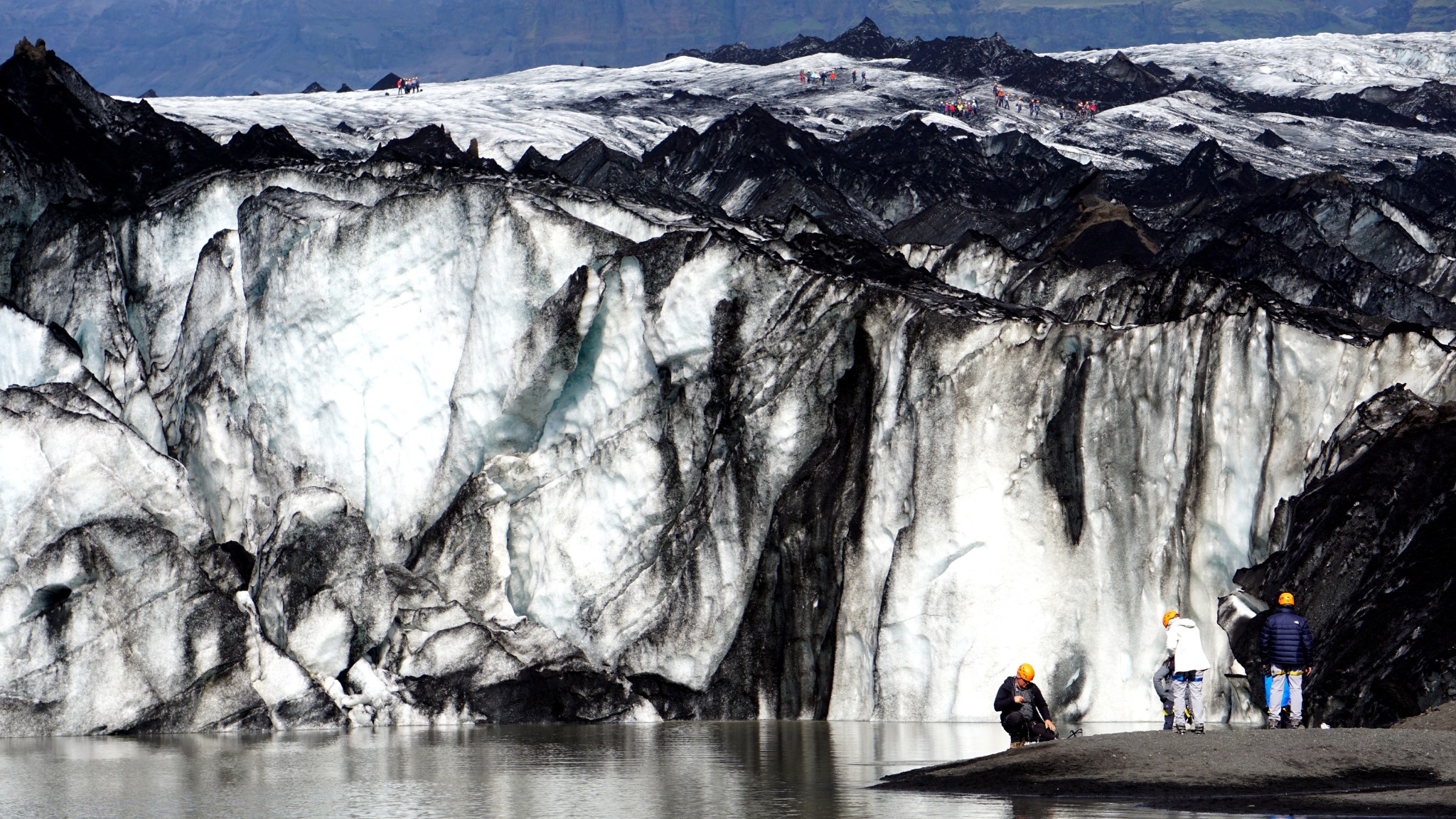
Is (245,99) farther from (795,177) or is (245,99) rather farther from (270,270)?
(270,270)

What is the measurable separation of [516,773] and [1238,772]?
9.11 m

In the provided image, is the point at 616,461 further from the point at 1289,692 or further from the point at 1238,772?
the point at 1238,772

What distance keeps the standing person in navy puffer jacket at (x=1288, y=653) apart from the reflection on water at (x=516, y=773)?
425 cm

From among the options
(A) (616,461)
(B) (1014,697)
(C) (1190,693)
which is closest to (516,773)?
(B) (1014,697)

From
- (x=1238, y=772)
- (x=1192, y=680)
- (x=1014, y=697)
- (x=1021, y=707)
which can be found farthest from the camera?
(x=1021, y=707)

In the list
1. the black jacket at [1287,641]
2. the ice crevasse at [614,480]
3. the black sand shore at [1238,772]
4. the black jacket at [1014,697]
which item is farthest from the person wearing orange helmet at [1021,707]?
the ice crevasse at [614,480]

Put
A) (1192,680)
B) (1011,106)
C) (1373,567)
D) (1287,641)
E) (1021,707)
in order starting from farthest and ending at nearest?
1. (1011,106)
2. (1373,567)
3. (1021,707)
4. (1192,680)
5. (1287,641)

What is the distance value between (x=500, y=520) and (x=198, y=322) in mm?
9662

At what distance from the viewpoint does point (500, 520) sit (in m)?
36.0

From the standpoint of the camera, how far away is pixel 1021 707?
Answer: 21812 millimetres

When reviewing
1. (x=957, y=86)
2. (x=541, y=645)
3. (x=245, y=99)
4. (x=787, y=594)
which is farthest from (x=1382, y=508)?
(x=957, y=86)

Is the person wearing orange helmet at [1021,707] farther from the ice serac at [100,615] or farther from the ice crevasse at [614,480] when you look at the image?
the ice serac at [100,615]

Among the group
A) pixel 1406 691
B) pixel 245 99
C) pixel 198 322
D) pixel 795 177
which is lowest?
pixel 1406 691

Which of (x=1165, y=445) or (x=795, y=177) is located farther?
(x=795, y=177)
